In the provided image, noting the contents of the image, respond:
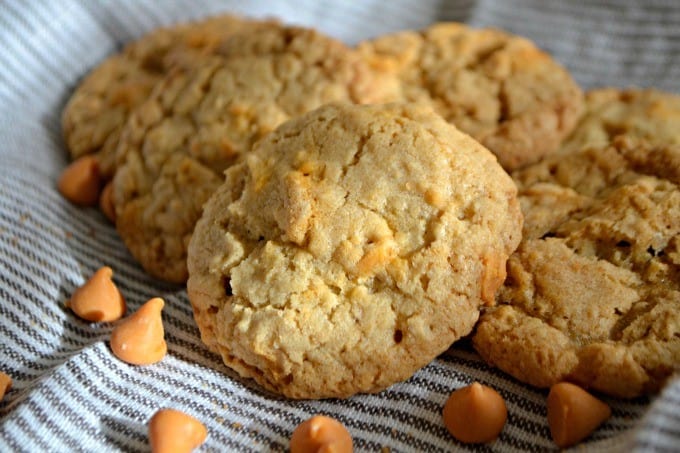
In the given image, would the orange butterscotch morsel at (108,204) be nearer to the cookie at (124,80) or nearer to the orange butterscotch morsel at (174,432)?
the cookie at (124,80)

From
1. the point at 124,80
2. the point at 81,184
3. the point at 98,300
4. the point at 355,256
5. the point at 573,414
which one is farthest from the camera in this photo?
the point at 124,80

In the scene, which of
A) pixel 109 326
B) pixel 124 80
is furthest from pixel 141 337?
pixel 124 80

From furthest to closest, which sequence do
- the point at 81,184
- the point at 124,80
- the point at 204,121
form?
1. the point at 124,80
2. the point at 81,184
3. the point at 204,121

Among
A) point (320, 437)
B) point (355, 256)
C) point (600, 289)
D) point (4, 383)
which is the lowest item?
point (600, 289)

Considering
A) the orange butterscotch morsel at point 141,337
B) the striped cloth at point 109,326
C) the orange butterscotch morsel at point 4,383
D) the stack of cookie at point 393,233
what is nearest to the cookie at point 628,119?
the stack of cookie at point 393,233

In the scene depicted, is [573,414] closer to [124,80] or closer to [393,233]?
[393,233]

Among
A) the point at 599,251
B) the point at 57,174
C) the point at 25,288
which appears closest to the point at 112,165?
the point at 57,174

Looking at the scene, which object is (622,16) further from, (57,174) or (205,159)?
(57,174)
